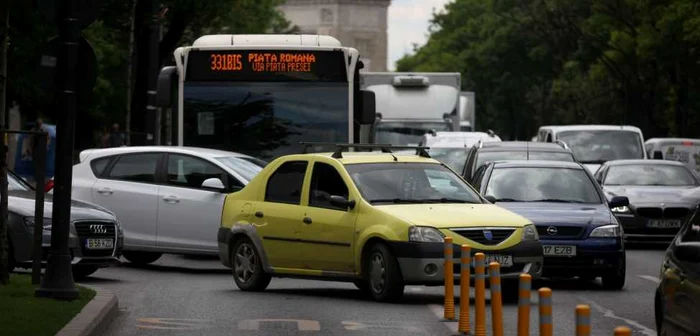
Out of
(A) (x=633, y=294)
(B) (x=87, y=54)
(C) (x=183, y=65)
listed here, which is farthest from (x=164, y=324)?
(C) (x=183, y=65)

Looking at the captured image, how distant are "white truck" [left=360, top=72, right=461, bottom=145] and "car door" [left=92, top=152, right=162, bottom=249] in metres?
17.7

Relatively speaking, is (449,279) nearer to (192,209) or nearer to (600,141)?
(192,209)

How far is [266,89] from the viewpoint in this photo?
81.0 ft

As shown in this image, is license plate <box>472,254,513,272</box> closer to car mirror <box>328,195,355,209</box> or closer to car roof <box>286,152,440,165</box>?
car mirror <box>328,195,355,209</box>

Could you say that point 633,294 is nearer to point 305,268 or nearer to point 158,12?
point 305,268

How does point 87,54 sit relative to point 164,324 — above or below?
above

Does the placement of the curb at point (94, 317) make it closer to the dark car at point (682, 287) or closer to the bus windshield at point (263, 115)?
the dark car at point (682, 287)

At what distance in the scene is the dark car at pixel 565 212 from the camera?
64.4ft

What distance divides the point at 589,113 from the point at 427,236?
6052cm

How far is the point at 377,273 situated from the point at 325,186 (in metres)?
1.43

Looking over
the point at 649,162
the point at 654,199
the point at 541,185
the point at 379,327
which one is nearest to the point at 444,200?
the point at 379,327

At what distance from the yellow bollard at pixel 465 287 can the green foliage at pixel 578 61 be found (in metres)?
36.7

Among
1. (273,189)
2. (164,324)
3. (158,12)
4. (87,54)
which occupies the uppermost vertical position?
(158,12)

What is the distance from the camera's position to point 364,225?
17.3m
